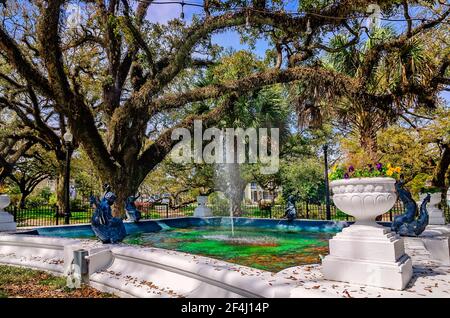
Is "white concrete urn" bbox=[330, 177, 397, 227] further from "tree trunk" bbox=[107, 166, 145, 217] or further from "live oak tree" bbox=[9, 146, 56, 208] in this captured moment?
"live oak tree" bbox=[9, 146, 56, 208]

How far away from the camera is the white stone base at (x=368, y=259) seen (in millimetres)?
3572

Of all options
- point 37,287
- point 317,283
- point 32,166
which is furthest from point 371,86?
point 32,166

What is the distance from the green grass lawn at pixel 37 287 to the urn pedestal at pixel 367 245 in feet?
11.0

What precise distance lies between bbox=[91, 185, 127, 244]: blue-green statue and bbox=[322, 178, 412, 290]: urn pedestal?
13.1ft

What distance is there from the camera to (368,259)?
3740mm

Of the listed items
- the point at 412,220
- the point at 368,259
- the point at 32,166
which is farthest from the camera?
the point at 32,166

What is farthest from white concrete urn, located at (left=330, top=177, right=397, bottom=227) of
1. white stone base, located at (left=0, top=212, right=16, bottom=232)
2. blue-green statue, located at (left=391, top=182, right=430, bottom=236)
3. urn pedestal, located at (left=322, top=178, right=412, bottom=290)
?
white stone base, located at (left=0, top=212, right=16, bottom=232)

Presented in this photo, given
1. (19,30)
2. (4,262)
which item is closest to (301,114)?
(4,262)

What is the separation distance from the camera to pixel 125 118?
13.7 m

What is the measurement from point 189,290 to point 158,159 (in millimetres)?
11584

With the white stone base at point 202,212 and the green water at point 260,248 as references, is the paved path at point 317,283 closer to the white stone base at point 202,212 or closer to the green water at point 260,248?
the green water at point 260,248

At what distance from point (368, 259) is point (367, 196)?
683mm

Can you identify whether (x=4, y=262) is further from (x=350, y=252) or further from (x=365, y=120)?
(x=365, y=120)

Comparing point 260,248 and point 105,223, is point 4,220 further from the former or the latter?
point 260,248
